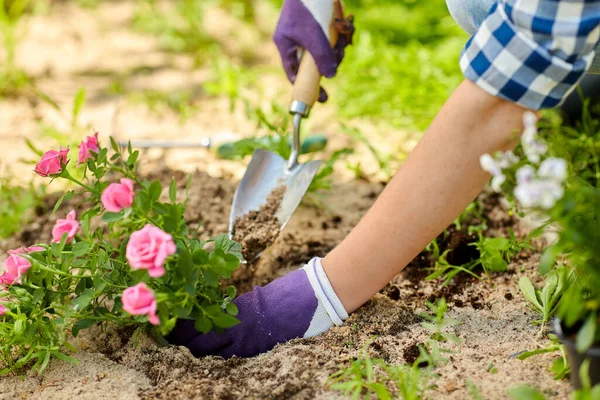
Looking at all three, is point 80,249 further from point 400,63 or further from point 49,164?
point 400,63

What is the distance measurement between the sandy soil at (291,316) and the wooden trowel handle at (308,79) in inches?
13.5

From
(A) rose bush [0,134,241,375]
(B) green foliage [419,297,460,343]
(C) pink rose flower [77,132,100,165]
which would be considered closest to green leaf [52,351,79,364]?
(A) rose bush [0,134,241,375]

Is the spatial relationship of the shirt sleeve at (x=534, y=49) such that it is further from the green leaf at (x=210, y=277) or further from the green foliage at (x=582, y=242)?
the green leaf at (x=210, y=277)

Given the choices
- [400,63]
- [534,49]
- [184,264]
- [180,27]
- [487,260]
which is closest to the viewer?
[534,49]

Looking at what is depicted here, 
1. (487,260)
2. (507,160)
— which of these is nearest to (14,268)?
(507,160)

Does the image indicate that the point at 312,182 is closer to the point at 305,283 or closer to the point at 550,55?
the point at 305,283

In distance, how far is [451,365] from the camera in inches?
44.8

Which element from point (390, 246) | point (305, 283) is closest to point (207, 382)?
point (305, 283)

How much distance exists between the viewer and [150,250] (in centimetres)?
101

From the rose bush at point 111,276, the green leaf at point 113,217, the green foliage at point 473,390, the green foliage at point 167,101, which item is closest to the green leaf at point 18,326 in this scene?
the rose bush at point 111,276

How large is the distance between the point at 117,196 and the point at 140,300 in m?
0.16

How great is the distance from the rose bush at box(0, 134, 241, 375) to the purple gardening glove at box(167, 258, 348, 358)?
54mm

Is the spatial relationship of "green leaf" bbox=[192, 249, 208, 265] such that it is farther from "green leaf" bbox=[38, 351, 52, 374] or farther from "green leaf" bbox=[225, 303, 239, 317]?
"green leaf" bbox=[38, 351, 52, 374]

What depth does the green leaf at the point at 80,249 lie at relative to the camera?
1.18m
